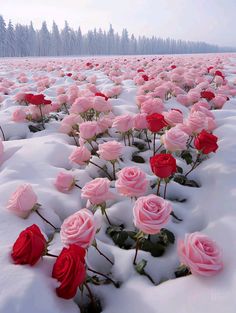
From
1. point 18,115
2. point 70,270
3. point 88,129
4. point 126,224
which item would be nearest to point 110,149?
point 88,129

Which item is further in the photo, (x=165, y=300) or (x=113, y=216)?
(x=113, y=216)

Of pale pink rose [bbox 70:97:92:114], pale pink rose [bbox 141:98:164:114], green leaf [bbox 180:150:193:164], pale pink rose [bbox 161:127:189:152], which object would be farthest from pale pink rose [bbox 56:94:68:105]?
pale pink rose [bbox 161:127:189:152]

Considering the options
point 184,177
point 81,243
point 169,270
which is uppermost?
point 81,243

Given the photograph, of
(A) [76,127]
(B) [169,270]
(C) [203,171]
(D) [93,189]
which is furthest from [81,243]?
(A) [76,127]

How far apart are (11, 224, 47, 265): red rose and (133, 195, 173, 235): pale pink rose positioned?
0.49 m

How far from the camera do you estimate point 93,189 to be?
171cm

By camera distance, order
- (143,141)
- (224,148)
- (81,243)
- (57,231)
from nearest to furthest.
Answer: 1. (81,243)
2. (57,231)
3. (224,148)
4. (143,141)

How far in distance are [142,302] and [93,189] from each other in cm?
68

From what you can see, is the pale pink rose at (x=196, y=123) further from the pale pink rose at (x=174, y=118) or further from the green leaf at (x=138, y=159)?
the green leaf at (x=138, y=159)

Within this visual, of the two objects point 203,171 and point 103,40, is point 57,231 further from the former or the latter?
point 103,40

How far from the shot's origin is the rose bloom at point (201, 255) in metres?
1.31

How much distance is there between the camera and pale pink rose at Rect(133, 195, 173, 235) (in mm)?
1388

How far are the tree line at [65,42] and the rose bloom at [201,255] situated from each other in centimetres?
6191

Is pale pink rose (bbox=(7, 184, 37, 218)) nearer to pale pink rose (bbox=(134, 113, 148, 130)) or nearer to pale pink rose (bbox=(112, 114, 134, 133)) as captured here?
pale pink rose (bbox=(112, 114, 134, 133))
